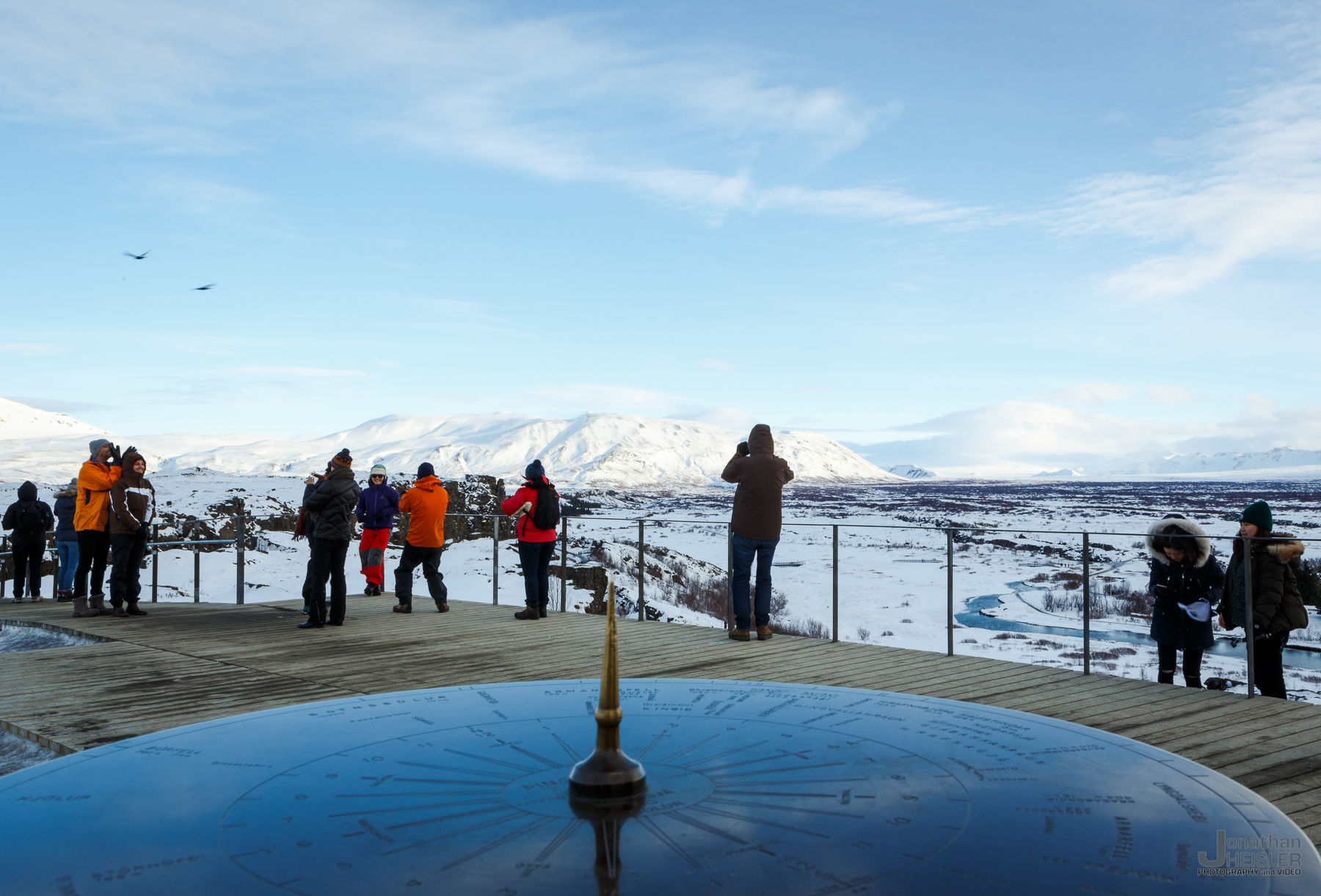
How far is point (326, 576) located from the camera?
1042cm

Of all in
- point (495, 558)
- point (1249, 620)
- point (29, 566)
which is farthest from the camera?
point (29, 566)

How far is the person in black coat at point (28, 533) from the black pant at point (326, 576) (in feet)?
Result: 19.5

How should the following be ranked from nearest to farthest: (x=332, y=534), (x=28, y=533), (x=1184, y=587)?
(x=1184, y=587), (x=332, y=534), (x=28, y=533)

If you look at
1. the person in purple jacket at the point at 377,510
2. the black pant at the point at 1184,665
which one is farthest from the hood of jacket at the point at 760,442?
the person in purple jacket at the point at 377,510

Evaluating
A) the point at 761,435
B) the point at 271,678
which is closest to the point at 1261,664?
the point at 761,435

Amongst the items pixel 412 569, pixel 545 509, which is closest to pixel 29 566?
pixel 412 569

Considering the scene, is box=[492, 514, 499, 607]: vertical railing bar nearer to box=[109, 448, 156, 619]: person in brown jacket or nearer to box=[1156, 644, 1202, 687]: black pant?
box=[109, 448, 156, 619]: person in brown jacket

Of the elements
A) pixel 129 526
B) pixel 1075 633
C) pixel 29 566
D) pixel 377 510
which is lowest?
pixel 1075 633

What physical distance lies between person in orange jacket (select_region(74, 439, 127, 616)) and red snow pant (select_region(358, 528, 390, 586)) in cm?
304

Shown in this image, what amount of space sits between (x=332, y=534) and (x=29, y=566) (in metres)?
8.27

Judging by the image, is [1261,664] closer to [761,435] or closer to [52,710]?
[761,435]

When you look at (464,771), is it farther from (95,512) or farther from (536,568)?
(95,512)

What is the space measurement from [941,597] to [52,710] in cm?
2974

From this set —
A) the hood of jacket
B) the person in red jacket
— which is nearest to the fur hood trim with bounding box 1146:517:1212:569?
the hood of jacket
